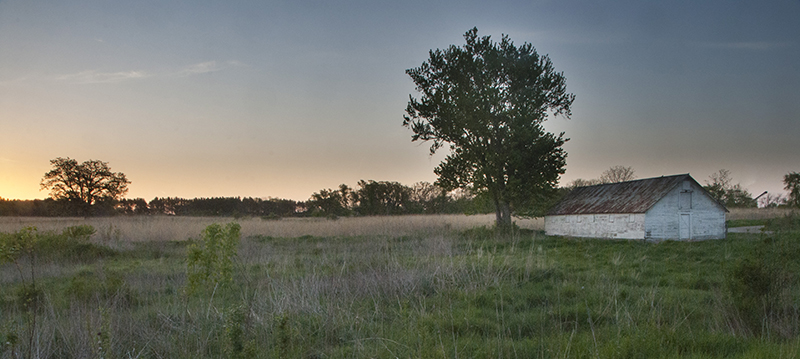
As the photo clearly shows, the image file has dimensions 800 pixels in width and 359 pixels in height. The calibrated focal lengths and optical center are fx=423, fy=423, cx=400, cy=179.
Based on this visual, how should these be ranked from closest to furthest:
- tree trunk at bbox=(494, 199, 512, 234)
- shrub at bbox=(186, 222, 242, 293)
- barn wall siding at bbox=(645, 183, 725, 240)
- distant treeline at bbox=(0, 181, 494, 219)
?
shrub at bbox=(186, 222, 242, 293) < barn wall siding at bbox=(645, 183, 725, 240) < tree trunk at bbox=(494, 199, 512, 234) < distant treeline at bbox=(0, 181, 494, 219)

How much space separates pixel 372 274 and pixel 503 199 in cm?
1786

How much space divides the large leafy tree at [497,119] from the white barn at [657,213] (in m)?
3.19

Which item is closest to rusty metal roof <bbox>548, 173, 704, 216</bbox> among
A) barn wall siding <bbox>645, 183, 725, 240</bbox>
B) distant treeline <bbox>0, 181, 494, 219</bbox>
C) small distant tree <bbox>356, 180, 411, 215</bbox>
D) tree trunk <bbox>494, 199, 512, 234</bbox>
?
barn wall siding <bbox>645, 183, 725, 240</bbox>

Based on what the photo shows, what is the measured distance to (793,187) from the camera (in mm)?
40281

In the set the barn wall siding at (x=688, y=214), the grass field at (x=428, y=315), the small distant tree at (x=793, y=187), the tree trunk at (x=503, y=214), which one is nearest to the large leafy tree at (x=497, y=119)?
the tree trunk at (x=503, y=214)

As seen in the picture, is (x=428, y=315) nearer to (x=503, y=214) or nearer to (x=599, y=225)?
(x=599, y=225)

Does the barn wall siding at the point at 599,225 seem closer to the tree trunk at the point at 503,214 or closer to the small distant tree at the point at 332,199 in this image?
the tree trunk at the point at 503,214

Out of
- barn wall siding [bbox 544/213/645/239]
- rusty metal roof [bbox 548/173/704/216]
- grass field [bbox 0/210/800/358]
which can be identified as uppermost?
rusty metal roof [bbox 548/173/704/216]

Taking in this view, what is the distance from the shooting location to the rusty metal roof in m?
22.2

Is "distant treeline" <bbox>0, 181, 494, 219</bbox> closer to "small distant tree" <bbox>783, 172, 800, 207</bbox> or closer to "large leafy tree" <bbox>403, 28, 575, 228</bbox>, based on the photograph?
"large leafy tree" <bbox>403, 28, 575, 228</bbox>

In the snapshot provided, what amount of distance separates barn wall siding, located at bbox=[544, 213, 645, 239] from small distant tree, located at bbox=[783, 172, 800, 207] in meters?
25.1

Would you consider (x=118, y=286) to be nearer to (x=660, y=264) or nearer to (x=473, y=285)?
(x=473, y=285)

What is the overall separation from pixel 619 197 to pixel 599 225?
7.10 feet

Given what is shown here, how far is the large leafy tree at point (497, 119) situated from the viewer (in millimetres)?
24031
